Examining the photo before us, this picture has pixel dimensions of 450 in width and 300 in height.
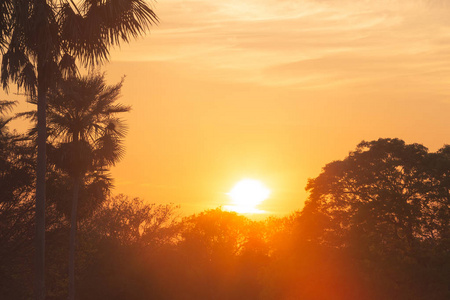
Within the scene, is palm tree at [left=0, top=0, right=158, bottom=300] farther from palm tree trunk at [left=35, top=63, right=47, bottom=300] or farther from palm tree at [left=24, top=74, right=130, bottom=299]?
palm tree at [left=24, top=74, right=130, bottom=299]

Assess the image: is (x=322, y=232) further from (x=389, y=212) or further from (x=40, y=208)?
(x=40, y=208)

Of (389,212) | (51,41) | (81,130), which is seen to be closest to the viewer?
(51,41)

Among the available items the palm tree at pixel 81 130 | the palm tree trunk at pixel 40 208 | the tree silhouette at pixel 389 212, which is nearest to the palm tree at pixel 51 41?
the palm tree trunk at pixel 40 208

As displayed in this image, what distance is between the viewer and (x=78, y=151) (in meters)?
35.3

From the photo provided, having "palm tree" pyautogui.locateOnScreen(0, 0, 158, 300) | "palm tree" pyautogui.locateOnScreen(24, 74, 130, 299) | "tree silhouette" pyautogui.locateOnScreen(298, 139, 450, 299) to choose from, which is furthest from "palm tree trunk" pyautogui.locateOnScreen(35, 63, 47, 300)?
"tree silhouette" pyautogui.locateOnScreen(298, 139, 450, 299)

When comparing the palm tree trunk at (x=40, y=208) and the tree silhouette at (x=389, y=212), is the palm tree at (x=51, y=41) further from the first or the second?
the tree silhouette at (x=389, y=212)

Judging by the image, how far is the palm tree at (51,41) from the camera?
1888 centimetres

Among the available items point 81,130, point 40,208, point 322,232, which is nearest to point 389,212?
point 322,232

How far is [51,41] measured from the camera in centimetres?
1908

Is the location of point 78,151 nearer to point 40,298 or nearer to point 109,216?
point 40,298

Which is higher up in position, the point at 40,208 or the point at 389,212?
the point at 389,212

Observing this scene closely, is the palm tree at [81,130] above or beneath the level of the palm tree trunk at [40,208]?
above

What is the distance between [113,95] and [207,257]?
36.4m

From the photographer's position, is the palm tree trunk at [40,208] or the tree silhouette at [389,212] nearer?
the palm tree trunk at [40,208]
